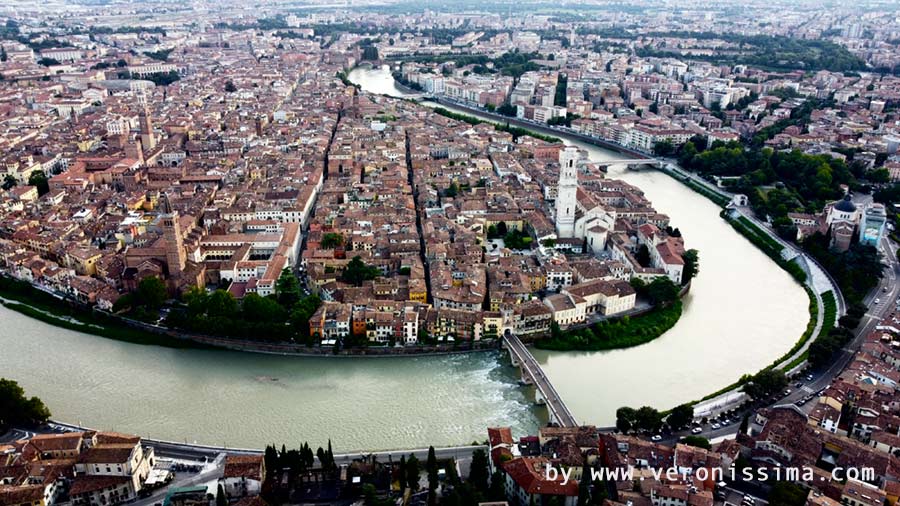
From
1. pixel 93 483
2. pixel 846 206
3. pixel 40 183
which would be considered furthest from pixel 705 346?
pixel 40 183

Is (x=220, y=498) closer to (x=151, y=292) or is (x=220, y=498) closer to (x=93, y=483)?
(x=93, y=483)

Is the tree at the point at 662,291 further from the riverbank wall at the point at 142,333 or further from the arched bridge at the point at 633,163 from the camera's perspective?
the arched bridge at the point at 633,163

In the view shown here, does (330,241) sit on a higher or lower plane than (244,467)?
higher

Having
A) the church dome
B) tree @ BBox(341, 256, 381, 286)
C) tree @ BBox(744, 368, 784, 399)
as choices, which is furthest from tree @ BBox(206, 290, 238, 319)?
the church dome

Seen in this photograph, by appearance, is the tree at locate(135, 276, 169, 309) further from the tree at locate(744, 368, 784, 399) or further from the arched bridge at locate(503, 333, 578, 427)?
the tree at locate(744, 368, 784, 399)

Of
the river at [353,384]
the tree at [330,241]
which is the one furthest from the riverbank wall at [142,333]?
the tree at [330,241]

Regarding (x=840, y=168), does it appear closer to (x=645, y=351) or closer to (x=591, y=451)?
(x=645, y=351)
